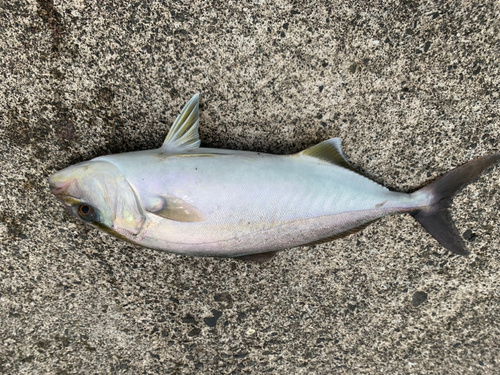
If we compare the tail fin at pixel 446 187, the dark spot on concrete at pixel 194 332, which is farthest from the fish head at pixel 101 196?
the tail fin at pixel 446 187

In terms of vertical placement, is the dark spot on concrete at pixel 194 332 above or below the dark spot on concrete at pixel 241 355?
above

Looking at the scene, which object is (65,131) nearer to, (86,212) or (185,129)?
(86,212)

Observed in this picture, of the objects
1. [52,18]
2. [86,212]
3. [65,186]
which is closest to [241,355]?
[86,212]

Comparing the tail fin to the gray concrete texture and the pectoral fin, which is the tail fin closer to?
the gray concrete texture

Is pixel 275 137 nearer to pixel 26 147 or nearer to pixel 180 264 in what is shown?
pixel 180 264

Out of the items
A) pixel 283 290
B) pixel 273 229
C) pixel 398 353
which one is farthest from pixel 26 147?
pixel 398 353

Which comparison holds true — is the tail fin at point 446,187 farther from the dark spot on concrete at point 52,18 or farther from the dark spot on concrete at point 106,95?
the dark spot on concrete at point 52,18

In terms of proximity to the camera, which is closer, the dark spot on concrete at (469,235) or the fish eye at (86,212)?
the fish eye at (86,212)
